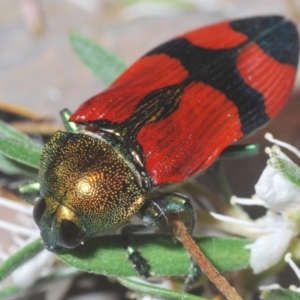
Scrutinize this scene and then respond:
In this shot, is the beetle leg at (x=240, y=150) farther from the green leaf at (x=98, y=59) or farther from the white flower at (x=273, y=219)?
the green leaf at (x=98, y=59)

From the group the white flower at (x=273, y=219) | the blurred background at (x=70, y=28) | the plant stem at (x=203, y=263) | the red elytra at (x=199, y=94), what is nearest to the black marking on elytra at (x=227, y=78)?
the red elytra at (x=199, y=94)

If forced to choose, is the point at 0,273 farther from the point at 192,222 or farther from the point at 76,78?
the point at 76,78

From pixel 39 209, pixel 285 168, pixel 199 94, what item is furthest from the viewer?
pixel 199 94

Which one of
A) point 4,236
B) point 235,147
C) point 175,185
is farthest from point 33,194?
point 4,236

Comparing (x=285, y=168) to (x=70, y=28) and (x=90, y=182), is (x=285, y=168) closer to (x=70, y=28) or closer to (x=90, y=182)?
(x=90, y=182)

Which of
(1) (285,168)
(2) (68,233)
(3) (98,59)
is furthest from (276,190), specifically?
(3) (98,59)

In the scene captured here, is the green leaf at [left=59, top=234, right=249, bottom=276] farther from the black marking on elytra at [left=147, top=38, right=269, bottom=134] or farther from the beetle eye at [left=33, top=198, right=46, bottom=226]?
the black marking on elytra at [left=147, top=38, right=269, bottom=134]
